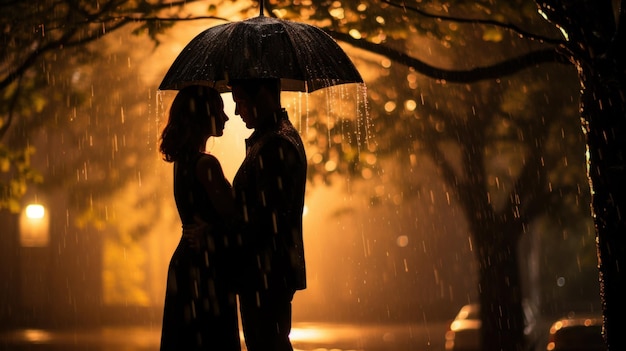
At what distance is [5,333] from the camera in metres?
33.6

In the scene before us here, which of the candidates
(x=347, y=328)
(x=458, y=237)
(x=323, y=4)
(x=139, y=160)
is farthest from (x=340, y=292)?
(x=323, y=4)

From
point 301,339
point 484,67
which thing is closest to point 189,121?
point 484,67

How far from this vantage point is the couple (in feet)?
15.9

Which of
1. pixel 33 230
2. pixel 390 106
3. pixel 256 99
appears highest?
pixel 390 106

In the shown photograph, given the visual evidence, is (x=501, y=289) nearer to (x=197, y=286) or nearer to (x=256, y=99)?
(x=256, y=99)

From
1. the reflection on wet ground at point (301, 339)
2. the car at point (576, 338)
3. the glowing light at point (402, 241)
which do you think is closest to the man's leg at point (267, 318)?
the car at point (576, 338)

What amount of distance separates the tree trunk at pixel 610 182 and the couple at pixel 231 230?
2354 mm

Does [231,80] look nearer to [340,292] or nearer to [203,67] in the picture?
[203,67]

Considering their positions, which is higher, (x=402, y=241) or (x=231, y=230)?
(x=231, y=230)

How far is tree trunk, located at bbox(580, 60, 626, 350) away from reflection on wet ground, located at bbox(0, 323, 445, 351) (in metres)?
21.4

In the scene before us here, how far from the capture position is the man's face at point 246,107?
16.7 feet

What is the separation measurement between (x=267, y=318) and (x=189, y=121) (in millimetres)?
1031

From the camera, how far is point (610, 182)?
6391 mm

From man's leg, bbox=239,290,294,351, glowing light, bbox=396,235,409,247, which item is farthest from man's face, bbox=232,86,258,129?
glowing light, bbox=396,235,409,247
